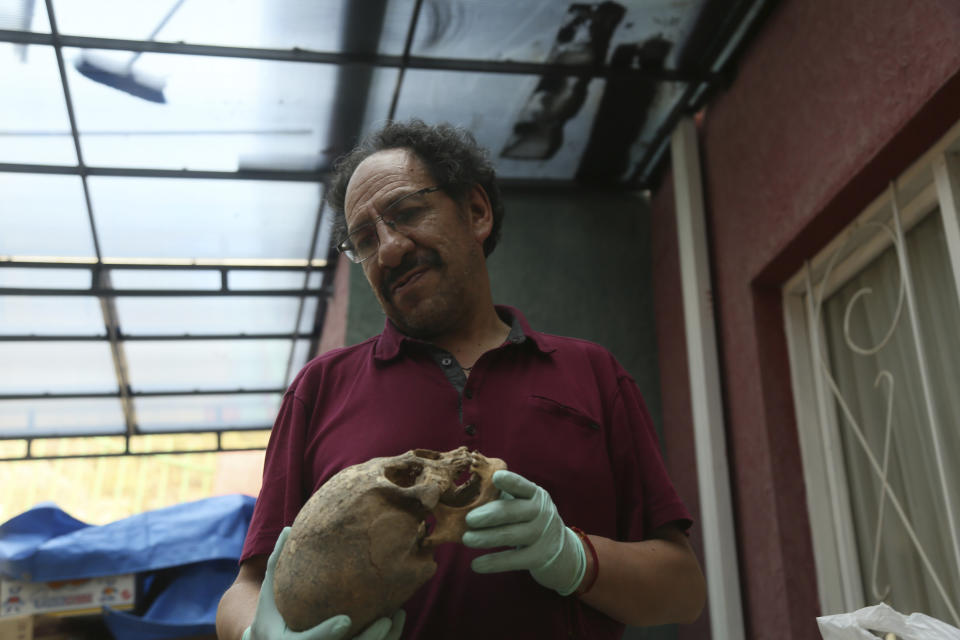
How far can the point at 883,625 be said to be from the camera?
1.66m

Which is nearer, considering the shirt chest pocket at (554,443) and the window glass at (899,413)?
the shirt chest pocket at (554,443)

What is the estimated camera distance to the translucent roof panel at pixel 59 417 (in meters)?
6.37

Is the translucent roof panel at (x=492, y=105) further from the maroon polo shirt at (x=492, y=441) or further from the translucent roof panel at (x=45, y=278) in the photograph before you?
the maroon polo shirt at (x=492, y=441)

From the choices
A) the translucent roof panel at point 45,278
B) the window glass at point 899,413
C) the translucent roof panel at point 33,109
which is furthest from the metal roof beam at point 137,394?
the window glass at point 899,413

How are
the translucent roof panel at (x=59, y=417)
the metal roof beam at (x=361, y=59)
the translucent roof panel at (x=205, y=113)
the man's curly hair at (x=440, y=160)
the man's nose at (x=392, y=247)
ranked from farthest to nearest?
the translucent roof panel at (x=59, y=417) → the translucent roof panel at (x=205, y=113) → the metal roof beam at (x=361, y=59) → the man's curly hair at (x=440, y=160) → the man's nose at (x=392, y=247)

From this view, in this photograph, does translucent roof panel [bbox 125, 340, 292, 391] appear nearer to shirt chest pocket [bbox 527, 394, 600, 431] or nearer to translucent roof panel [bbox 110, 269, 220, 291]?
translucent roof panel [bbox 110, 269, 220, 291]

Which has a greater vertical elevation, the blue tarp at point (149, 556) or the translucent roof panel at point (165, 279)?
the translucent roof panel at point (165, 279)

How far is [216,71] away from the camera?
400cm

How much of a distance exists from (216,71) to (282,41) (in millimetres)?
384

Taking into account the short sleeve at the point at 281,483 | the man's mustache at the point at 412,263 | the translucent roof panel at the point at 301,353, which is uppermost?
the translucent roof panel at the point at 301,353

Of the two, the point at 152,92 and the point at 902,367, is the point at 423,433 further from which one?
the point at 152,92

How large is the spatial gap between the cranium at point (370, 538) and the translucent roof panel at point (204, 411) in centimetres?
541

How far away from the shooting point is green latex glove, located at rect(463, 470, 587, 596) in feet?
4.53

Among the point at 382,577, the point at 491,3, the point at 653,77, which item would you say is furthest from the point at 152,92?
the point at 382,577
